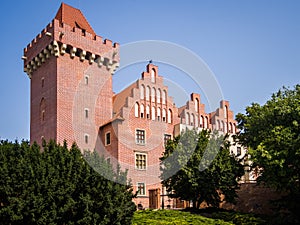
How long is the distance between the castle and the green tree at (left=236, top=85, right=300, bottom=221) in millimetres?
10197

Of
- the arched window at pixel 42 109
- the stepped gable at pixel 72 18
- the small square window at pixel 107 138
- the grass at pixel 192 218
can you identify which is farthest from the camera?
the stepped gable at pixel 72 18

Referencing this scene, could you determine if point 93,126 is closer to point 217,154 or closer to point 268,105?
point 217,154

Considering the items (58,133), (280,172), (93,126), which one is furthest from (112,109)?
(280,172)

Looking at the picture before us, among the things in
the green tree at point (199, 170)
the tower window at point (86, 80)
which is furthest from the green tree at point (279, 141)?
the tower window at point (86, 80)

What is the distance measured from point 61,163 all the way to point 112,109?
19.1 metres

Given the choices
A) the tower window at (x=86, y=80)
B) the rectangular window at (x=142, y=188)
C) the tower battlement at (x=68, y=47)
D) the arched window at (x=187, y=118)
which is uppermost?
the tower battlement at (x=68, y=47)

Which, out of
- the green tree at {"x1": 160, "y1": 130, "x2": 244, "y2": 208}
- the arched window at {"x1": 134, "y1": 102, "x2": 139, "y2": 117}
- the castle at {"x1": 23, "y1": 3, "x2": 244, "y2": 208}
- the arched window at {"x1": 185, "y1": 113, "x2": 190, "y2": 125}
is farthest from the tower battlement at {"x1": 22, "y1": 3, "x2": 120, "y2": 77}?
the green tree at {"x1": 160, "y1": 130, "x2": 244, "y2": 208}

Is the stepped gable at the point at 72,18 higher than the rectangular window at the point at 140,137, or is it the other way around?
the stepped gable at the point at 72,18

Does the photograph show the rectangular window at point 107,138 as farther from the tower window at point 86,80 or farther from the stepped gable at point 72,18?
the stepped gable at point 72,18

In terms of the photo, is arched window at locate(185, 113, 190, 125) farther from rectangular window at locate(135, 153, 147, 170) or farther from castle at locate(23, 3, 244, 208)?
rectangular window at locate(135, 153, 147, 170)

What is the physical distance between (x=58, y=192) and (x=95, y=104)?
61.7 feet

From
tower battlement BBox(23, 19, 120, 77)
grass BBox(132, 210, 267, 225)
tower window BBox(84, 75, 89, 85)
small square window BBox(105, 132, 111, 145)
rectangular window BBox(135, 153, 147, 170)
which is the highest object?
tower battlement BBox(23, 19, 120, 77)

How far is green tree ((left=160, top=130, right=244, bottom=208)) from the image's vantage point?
2761 centimetres

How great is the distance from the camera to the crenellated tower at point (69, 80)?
3484 cm
